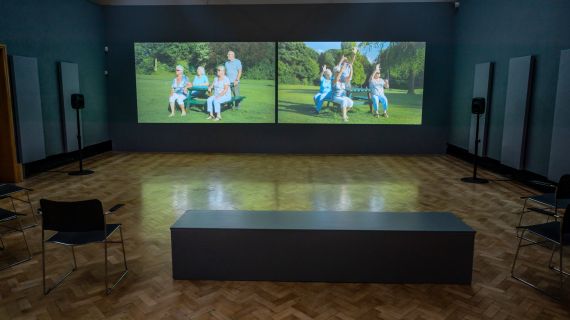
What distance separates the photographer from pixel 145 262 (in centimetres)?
380

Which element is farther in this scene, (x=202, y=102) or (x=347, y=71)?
(x=202, y=102)

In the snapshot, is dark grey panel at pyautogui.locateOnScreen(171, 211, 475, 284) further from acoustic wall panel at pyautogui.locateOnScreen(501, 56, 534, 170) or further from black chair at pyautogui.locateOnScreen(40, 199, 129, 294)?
acoustic wall panel at pyautogui.locateOnScreen(501, 56, 534, 170)

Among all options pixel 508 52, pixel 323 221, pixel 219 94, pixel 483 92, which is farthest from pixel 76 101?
pixel 508 52

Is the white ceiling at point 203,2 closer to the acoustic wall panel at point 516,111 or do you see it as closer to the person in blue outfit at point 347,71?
the person in blue outfit at point 347,71

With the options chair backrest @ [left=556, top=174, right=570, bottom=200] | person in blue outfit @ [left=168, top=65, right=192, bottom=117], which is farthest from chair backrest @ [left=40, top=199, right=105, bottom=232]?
person in blue outfit @ [left=168, top=65, right=192, bottom=117]

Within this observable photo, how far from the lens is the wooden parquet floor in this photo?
299 centimetres

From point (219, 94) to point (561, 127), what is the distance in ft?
23.2

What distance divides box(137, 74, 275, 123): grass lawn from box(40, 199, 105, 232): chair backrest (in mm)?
7168

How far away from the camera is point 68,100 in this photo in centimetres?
845

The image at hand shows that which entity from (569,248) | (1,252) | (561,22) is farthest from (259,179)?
(561,22)

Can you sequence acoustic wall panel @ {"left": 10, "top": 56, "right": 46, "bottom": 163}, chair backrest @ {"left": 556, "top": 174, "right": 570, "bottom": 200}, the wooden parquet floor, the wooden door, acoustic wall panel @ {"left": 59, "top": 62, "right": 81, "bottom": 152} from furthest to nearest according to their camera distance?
acoustic wall panel @ {"left": 59, "top": 62, "right": 81, "bottom": 152}
acoustic wall panel @ {"left": 10, "top": 56, "right": 46, "bottom": 163}
the wooden door
chair backrest @ {"left": 556, "top": 174, "right": 570, "bottom": 200}
the wooden parquet floor

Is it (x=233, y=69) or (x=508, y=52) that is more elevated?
(x=508, y=52)

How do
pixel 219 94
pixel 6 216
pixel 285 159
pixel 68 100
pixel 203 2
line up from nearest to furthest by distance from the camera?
pixel 6 216 → pixel 68 100 → pixel 285 159 → pixel 203 2 → pixel 219 94

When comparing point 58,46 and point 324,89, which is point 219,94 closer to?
point 324,89
